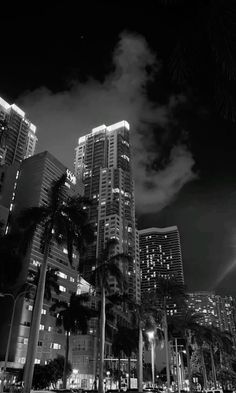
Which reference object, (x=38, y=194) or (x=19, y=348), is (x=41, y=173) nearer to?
(x=38, y=194)

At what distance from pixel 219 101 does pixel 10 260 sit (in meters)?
68.2

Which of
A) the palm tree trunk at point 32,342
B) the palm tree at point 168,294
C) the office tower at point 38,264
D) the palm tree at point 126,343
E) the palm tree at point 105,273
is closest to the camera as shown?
the palm tree trunk at point 32,342

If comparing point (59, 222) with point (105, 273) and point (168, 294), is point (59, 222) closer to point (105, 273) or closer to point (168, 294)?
point (105, 273)

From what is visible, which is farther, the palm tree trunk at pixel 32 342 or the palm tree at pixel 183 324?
the palm tree at pixel 183 324

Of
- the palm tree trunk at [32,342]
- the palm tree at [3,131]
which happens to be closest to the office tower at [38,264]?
the palm tree at [3,131]

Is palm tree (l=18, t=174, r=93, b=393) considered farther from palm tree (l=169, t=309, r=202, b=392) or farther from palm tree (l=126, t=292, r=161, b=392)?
palm tree (l=169, t=309, r=202, b=392)

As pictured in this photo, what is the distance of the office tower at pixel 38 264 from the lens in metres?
114

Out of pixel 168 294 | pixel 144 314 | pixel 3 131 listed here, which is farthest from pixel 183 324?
pixel 3 131

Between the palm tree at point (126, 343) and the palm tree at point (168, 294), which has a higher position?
the palm tree at point (168, 294)

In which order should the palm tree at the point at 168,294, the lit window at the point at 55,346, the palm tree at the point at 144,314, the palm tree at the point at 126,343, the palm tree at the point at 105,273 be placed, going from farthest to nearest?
the lit window at the point at 55,346, the palm tree at the point at 126,343, the palm tree at the point at 168,294, the palm tree at the point at 144,314, the palm tree at the point at 105,273

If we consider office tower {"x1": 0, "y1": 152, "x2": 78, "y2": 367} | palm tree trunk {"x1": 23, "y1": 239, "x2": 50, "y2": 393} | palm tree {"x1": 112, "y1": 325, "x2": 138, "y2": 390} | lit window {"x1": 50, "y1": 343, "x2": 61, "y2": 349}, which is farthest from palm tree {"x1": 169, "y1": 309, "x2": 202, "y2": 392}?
lit window {"x1": 50, "y1": 343, "x2": 61, "y2": 349}

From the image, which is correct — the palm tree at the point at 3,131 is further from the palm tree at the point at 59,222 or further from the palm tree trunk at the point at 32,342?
the palm tree trunk at the point at 32,342

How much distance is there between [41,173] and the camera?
14712 centimetres

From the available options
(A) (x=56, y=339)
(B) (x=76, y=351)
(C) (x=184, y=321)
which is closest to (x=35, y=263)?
(A) (x=56, y=339)
